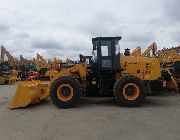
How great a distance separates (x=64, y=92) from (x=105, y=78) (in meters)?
1.85

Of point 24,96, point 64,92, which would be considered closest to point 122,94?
point 64,92

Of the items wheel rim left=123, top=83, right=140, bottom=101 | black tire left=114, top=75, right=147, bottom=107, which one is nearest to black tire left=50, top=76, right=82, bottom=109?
black tire left=114, top=75, right=147, bottom=107

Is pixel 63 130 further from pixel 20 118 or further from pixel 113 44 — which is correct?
pixel 113 44

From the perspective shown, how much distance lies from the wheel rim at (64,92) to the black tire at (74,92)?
0.35 feet

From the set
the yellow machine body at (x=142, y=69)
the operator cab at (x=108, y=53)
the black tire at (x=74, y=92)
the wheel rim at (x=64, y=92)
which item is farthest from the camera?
the yellow machine body at (x=142, y=69)

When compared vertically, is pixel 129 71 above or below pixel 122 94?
above

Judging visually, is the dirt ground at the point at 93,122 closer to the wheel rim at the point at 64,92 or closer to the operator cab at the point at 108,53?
the wheel rim at the point at 64,92

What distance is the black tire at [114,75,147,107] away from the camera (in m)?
12.7

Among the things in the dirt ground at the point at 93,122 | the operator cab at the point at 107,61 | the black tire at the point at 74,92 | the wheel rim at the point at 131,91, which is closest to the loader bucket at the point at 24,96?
the dirt ground at the point at 93,122

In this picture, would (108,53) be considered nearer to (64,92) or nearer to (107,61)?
(107,61)

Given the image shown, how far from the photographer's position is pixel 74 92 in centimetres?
1278

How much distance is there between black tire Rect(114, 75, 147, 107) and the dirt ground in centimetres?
30

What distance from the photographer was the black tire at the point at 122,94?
41.6 ft

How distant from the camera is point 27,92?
1239cm
